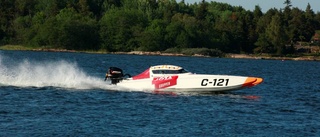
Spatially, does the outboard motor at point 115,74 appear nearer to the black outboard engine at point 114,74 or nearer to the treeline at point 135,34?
the black outboard engine at point 114,74

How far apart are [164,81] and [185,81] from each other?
130 cm

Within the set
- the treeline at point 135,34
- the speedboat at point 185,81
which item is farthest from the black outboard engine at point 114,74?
the treeline at point 135,34

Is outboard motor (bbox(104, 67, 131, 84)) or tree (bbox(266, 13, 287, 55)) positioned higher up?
outboard motor (bbox(104, 67, 131, 84))

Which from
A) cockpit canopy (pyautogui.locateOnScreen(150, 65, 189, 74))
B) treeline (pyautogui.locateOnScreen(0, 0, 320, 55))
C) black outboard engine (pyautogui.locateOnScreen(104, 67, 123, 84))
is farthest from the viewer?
treeline (pyautogui.locateOnScreen(0, 0, 320, 55))

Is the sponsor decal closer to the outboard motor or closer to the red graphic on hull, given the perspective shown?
the red graphic on hull

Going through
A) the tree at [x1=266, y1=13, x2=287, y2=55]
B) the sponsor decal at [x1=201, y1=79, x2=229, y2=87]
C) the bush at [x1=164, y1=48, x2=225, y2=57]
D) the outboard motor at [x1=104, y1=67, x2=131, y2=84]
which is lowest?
the bush at [x1=164, y1=48, x2=225, y2=57]

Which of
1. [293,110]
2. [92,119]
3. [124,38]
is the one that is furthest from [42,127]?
[124,38]

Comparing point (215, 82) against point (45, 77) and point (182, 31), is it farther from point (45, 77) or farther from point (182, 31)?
point (182, 31)

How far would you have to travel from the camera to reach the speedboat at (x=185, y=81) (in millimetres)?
41969

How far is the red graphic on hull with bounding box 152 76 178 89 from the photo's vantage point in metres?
42.3

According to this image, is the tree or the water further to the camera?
the tree

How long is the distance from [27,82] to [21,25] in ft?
474

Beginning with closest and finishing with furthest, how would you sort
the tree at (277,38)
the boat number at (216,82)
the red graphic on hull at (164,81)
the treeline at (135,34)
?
the boat number at (216,82) < the red graphic on hull at (164,81) < the treeline at (135,34) < the tree at (277,38)

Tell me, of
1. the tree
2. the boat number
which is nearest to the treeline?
the tree
